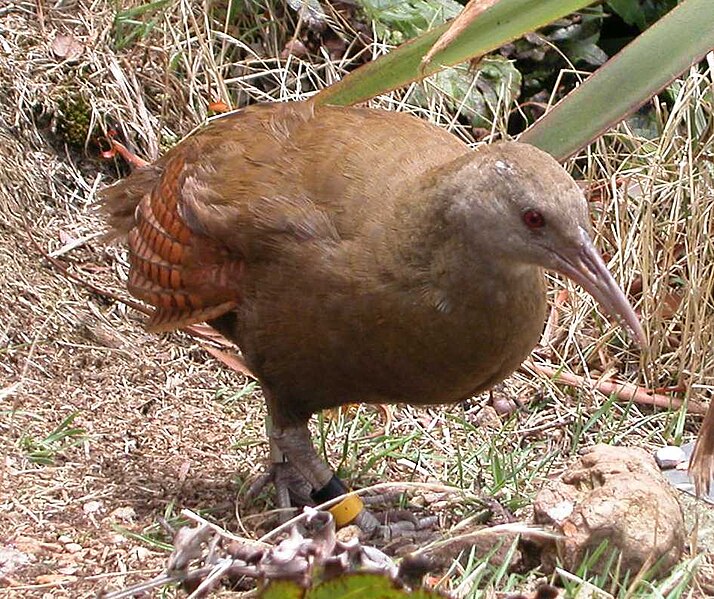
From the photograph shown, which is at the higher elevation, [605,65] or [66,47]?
[605,65]

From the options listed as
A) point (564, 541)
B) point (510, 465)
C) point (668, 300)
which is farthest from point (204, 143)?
point (668, 300)

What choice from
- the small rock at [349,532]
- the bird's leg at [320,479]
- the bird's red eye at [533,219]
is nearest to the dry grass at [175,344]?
the bird's leg at [320,479]

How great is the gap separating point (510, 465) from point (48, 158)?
2166 mm

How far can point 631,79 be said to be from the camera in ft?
10.2

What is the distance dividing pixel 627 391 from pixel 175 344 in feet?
4.91

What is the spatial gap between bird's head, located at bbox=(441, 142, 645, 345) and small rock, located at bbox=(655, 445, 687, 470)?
106 centimetres

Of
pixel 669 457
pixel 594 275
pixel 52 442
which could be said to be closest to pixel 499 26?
pixel 594 275

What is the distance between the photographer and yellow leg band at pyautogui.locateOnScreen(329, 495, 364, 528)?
130 inches

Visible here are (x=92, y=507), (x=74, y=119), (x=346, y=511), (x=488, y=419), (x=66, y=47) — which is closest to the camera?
(x=346, y=511)

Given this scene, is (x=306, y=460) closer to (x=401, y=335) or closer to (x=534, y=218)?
(x=401, y=335)

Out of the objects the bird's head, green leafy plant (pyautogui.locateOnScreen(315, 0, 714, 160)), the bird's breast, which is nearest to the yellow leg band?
the bird's breast

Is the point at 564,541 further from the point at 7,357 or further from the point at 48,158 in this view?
the point at 48,158

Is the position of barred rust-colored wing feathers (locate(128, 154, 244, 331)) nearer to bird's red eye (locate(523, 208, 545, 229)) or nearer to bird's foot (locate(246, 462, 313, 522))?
bird's foot (locate(246, 462, 313, 522))

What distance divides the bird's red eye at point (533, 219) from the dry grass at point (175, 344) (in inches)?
33.6
